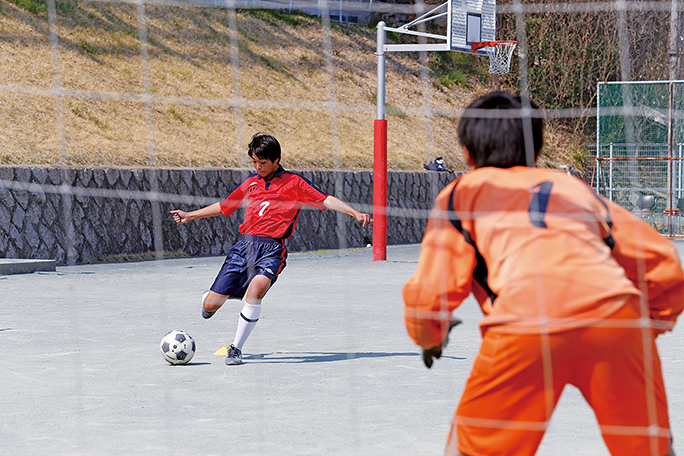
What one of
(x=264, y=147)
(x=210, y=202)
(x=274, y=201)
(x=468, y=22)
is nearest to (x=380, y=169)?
(x=468, y=22)

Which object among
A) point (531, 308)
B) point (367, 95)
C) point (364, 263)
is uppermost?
point (367, 95)

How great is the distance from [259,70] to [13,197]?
9530 millimetres

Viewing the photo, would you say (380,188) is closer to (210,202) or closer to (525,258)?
(210,202)

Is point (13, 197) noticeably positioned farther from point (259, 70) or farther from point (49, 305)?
point (259, 70)

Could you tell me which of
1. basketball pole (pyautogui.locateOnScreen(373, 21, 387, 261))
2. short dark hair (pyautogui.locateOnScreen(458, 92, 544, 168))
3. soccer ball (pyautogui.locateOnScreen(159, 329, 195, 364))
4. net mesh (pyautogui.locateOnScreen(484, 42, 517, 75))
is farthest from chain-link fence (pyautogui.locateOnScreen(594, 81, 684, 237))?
short dark hair (pyautogui.locateOnScreen(458, 92, 544, 168))

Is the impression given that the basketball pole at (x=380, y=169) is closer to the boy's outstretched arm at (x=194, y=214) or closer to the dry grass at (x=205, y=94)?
the dry grass at (x=205, y=94)

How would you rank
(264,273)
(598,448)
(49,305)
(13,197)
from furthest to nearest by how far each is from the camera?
(13,197) < (49,305) < (264,273) < (598,448)

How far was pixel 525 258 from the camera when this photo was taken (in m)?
2.48

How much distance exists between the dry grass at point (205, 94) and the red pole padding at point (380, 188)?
4425mm

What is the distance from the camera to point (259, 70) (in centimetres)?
2289

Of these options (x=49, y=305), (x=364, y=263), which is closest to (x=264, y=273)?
(x=49, y=305)

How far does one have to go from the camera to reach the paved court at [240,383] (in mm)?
4172

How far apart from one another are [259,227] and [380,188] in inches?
331

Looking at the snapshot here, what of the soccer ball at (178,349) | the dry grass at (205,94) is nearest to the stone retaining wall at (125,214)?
the dry grass at (205,94)
